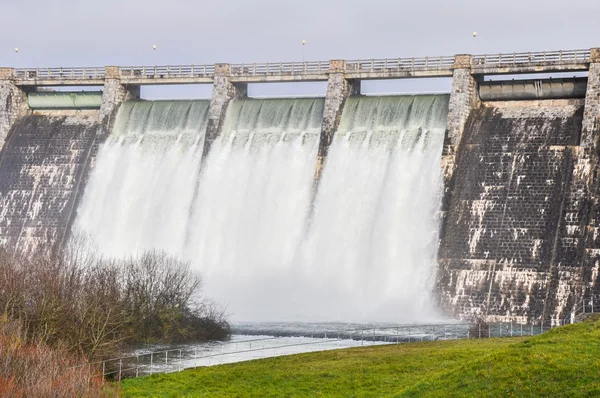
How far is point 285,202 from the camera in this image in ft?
293

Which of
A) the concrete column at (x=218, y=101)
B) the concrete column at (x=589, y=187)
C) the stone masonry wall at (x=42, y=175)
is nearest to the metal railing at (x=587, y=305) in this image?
the concrete column at (x=589, y=187)

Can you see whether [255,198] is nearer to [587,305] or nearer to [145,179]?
[145,179]

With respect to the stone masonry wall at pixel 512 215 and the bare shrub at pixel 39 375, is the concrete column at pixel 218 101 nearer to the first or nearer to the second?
the stone masonry wall at pixel 512 215

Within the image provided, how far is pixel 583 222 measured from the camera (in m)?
74.3

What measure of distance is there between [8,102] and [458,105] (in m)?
40.1

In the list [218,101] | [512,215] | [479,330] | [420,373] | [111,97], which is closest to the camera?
[420,373]

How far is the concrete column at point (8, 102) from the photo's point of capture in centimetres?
10350

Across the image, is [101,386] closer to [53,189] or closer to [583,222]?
[583,222]

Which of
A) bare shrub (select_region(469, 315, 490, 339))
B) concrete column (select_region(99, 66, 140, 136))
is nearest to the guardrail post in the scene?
concrete column (select_region(99, 66, 140, 136))

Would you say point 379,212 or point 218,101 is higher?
point 218,101

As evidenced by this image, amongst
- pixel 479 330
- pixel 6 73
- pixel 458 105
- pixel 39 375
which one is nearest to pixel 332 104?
pixel 458 105

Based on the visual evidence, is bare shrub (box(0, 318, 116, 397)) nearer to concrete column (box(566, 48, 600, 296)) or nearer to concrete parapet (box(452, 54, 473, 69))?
concrete column (box(566, 48, 600, 296))

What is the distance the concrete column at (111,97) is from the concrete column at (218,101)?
8.78 meters

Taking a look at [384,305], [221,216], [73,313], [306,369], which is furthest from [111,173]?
[306,369]
